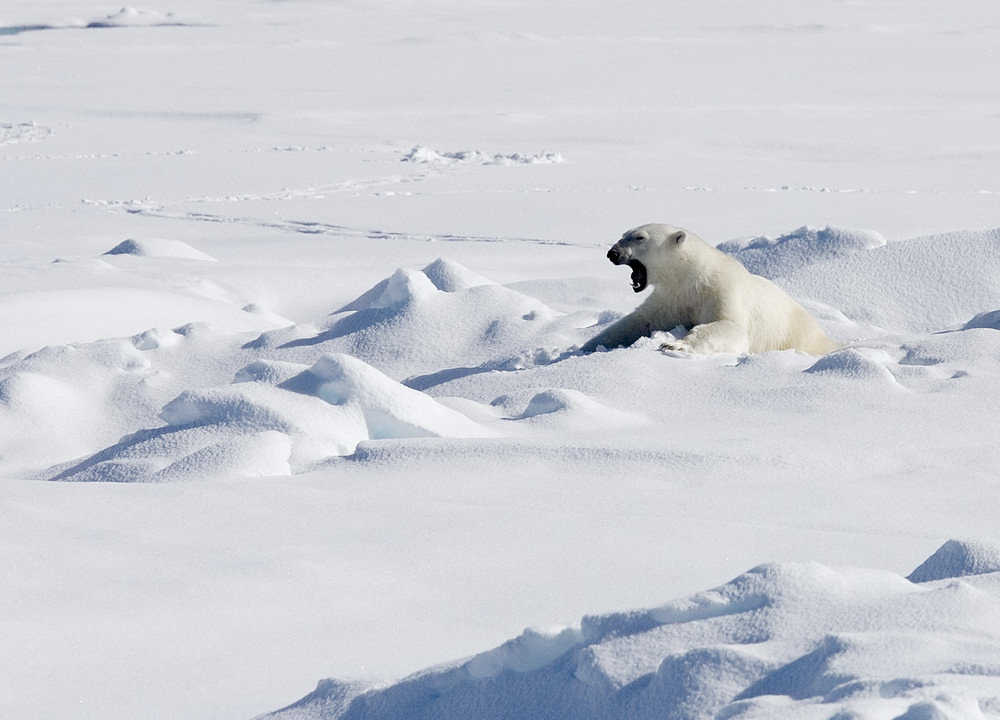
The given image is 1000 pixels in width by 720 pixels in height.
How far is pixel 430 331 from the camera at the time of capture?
521cm

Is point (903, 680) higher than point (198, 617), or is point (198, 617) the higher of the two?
point (903, 680)

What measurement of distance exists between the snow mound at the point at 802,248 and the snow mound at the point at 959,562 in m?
4.66

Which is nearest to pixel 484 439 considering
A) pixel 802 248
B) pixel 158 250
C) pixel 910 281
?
pixel 910 281

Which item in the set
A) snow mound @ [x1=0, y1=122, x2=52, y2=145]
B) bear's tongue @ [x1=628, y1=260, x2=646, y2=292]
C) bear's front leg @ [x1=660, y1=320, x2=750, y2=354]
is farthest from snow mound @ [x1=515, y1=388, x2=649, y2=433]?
snow mound @ [x1=0, y1=122, x2=52, y2=145]

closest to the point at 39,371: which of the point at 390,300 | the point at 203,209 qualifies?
the point at 390,300

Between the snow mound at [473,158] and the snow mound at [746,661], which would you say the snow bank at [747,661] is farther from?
the snow mound at [473,158]

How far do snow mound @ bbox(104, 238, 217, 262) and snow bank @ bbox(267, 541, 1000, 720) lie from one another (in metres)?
5.79

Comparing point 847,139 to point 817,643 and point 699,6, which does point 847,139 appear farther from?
point 699,6

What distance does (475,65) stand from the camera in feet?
52.2

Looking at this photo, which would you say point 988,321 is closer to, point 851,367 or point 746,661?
point 851,367

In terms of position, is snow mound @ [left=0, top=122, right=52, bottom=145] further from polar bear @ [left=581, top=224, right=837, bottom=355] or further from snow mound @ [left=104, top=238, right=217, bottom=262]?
polar bear @ [left=581, top=224, right=837, bottom=355]

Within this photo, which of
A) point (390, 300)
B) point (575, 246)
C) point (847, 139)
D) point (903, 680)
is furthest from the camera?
point (847, 139)

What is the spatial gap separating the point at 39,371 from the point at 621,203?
17.0 ft

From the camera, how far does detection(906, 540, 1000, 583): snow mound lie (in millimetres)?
1891
